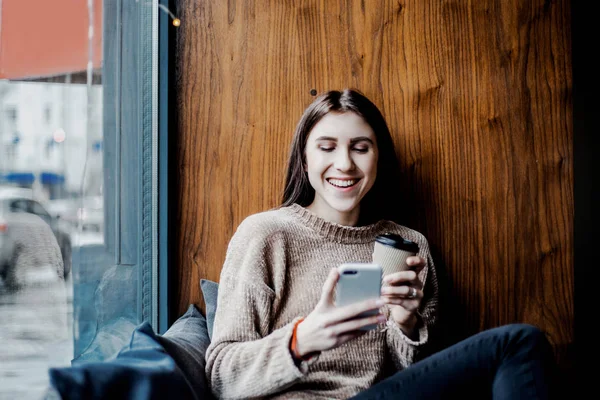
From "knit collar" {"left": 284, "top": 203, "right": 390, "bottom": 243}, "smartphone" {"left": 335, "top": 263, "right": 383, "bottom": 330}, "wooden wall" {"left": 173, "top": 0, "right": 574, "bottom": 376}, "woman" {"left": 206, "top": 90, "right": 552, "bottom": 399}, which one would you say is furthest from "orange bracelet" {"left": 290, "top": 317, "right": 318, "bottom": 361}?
"wooden wall" {"left": 173, "top": 0, "right": 574, "bottom": 376}

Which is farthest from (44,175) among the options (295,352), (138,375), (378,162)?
(378,162)

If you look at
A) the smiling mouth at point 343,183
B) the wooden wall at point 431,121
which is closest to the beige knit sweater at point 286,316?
the smiling mouth at point 343,183

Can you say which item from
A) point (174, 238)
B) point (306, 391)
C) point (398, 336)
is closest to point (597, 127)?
point (398, 336)

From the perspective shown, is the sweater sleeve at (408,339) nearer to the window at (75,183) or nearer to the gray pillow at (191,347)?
the gray pillow at (191,347)

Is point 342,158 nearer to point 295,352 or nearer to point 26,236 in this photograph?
point 295,352

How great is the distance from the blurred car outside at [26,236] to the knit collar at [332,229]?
0.59 meters

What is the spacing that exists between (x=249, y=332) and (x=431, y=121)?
96cm

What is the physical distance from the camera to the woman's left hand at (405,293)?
1101mm

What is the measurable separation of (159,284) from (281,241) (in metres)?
0.51

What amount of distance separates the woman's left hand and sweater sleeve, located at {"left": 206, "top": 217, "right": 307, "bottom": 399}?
0.76 feet

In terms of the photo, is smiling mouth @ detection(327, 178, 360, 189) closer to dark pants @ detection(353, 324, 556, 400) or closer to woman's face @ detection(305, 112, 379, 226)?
woman's face @ detection(305, 112, 379, 226)


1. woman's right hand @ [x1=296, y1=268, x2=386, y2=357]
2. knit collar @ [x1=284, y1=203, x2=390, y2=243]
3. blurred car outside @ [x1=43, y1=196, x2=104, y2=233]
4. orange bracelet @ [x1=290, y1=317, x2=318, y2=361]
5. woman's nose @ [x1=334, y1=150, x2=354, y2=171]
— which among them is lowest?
orange bracelet @ [x1=290, y1=317, x2=318, y2=361]

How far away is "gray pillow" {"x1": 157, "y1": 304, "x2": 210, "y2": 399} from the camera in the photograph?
40.6 inches

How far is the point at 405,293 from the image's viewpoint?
1117 millimetres
